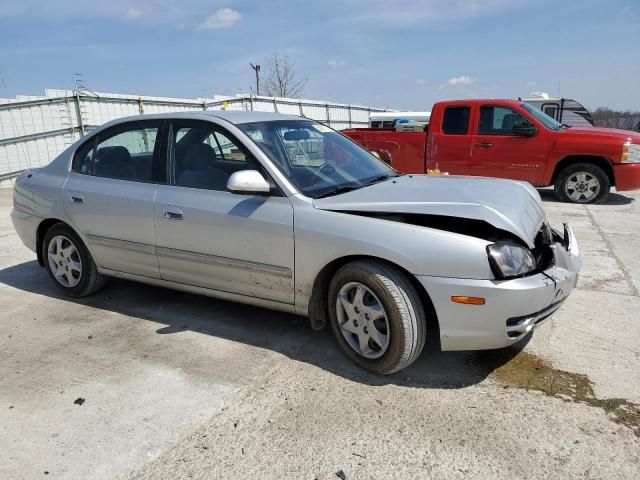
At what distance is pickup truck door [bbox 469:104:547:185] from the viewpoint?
885 centimetres

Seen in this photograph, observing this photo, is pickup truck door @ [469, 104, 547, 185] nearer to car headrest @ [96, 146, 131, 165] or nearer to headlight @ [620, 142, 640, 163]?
headlight @ [620, 142, 640, 163]

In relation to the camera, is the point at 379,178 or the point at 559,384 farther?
the point at 379,178

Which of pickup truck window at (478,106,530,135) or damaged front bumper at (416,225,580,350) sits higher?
pickup truck window at (478,106,530,135)

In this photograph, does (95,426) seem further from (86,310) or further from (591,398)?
(591,398)

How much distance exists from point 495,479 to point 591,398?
3.12ft

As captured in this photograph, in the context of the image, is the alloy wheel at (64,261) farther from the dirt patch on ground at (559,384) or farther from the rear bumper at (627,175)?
the rear bumper at (627,175)

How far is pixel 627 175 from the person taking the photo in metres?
8.41

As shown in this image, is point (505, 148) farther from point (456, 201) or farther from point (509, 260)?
point (509, 260)

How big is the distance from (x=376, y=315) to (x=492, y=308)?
663mm

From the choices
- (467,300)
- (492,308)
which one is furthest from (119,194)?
(492,308)

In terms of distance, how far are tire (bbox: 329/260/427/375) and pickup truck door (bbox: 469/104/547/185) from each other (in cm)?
670

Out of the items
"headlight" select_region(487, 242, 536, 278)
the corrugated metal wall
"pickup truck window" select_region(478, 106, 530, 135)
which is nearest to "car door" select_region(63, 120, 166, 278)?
"headlight" select_region(487, 242, 536, 278)

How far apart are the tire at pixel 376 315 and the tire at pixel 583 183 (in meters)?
7.05

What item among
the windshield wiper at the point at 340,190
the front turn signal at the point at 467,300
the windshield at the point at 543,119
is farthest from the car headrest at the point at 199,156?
the windshield at the point at 543,119
